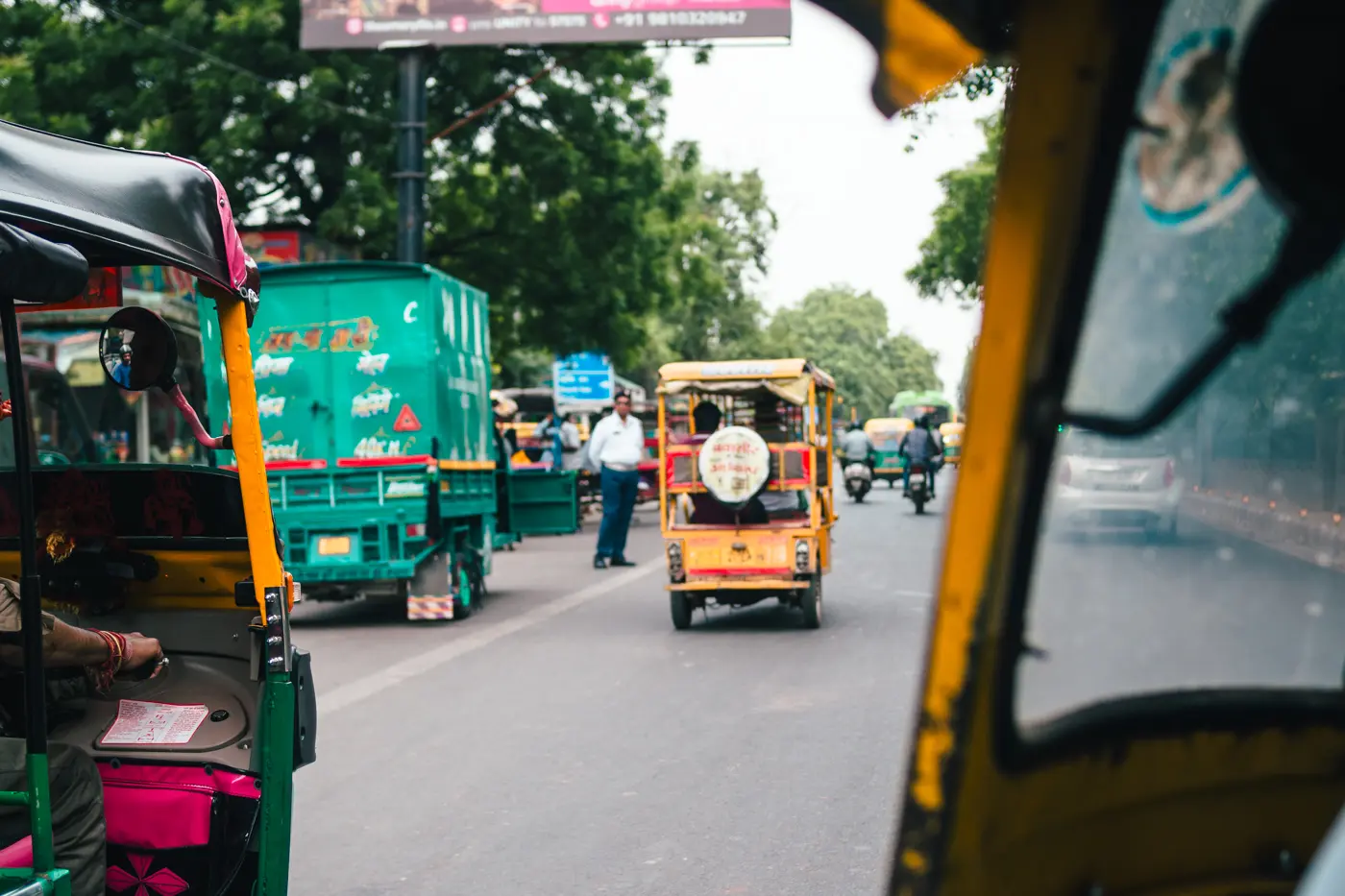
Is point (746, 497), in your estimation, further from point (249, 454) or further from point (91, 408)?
point (91, 408)

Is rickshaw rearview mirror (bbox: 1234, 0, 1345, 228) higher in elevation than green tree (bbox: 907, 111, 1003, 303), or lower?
lower

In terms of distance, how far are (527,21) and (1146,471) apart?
58.9 ft

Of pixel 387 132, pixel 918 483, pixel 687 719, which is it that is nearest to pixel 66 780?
pixel 687 719

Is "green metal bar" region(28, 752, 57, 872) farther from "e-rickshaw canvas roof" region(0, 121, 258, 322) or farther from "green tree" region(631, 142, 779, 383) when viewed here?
"green tree" region(631, 142, 779, 383)

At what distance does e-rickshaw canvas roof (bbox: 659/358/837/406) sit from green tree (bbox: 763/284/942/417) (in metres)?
102

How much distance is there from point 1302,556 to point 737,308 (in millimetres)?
67690

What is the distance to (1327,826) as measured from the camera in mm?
1804

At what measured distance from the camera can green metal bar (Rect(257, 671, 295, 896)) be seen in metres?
4.04

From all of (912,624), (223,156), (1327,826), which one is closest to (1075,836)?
(1327,826)

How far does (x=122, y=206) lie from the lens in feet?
11.8

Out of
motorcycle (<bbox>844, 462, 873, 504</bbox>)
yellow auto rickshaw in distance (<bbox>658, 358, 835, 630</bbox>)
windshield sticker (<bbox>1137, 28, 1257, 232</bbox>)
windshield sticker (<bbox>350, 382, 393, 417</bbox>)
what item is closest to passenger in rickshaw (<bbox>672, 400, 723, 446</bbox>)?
yellow auto rickshaw in distance (<bbox>658, 358, 835, 630</bbox>)

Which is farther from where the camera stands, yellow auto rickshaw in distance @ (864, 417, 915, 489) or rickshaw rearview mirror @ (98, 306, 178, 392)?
yellow auto rickshaw in distance @ (864, 417, 915, 489)

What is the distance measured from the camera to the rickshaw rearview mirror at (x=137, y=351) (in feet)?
13.4

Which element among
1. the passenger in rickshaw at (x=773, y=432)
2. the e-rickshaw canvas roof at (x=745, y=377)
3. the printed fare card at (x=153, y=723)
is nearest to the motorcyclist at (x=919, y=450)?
the passenger in rickshaw at (x=773, y=432)
